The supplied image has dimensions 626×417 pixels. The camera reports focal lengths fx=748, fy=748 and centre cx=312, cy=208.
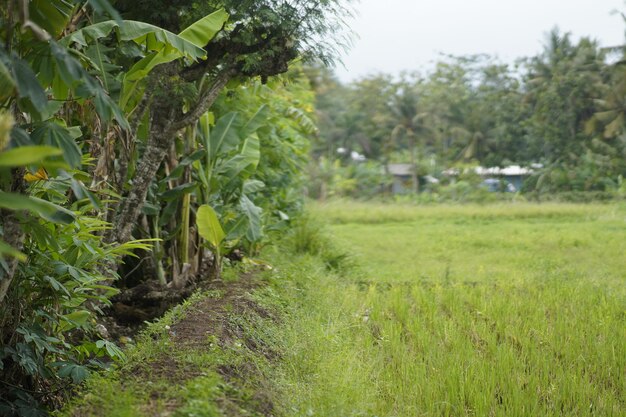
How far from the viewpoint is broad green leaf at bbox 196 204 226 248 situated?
5.82 metres

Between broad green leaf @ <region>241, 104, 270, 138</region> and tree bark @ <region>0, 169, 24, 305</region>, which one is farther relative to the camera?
broad green leaf @ <region>241, 104, 270, 138</region>

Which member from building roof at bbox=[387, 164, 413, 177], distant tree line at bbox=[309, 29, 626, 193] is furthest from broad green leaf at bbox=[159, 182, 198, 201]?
building roof at bbox=[387, 164, 413, 177]

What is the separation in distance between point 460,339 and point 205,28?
8.86 ft

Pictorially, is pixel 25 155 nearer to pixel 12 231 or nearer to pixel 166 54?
pixel 12 231

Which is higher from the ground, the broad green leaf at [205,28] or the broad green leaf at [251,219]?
the broad green leaf at [205,28]

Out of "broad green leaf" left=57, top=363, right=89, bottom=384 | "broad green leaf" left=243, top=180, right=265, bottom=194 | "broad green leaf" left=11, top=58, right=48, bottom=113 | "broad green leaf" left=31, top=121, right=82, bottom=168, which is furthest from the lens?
"broad green leaf" left=243, top=180, right=265, bottom=194

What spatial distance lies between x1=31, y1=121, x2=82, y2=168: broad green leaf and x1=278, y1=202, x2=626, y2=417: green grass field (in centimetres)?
131

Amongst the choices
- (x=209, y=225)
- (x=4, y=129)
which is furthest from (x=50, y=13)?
(x=209, y=225)

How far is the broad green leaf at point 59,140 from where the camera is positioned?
8.95ft

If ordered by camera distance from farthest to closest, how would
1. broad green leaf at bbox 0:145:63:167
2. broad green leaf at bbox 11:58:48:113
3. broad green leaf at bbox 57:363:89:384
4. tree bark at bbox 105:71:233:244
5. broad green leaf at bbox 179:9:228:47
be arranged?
tree bark at bbox 105:71:233:244
broad green leaf at bbox 179:9:228:47
broad green leaf at bbox 57:363:89:384
broad green leaf at bbox 11:58:48:113
broad green leaf at bbox 0:145:63:167

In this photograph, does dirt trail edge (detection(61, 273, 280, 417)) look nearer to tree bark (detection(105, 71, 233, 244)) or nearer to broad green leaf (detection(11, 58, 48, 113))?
tree bark (detection(105, 71, 233, 244))

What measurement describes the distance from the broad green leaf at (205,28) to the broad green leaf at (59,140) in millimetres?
1783

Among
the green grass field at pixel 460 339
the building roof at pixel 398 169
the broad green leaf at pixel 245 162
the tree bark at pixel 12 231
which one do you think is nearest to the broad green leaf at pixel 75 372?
the tree bark at pixel 12 231

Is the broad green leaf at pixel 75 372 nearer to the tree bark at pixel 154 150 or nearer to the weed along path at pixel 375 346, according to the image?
the weed along path at pixel 375 346
